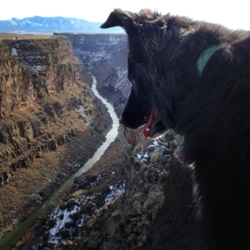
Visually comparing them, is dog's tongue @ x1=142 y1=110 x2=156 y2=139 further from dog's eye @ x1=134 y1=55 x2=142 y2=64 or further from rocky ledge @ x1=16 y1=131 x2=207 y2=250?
rocky ledge @ x1=16 y1=131 x2=207 y2=250

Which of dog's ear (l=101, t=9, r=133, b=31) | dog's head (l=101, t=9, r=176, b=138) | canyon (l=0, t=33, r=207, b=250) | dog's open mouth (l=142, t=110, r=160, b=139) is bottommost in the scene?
canyon (l=0, t=33, r=207, b=250)

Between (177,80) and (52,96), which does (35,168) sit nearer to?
(52,96)

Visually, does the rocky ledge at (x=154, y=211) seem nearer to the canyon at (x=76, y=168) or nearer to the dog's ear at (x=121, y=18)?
the canyon at (x=76, y=168)

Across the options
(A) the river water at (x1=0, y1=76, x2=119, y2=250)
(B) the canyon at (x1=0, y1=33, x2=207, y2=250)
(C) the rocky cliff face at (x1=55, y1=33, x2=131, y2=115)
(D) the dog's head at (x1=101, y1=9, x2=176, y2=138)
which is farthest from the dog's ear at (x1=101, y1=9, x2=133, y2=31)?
(C) the rocky cliff face at (x1=55, y1=33, x2=131, y2=115)

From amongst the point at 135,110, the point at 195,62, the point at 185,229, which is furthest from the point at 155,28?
the point at 185,229

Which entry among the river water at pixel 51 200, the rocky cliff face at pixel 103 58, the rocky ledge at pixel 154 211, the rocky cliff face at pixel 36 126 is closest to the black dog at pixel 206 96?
the rocky ledge at pixel 154 211

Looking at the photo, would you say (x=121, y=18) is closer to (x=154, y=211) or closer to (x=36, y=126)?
(x=154, y=211)

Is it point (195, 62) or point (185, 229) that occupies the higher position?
point (195, 62)
